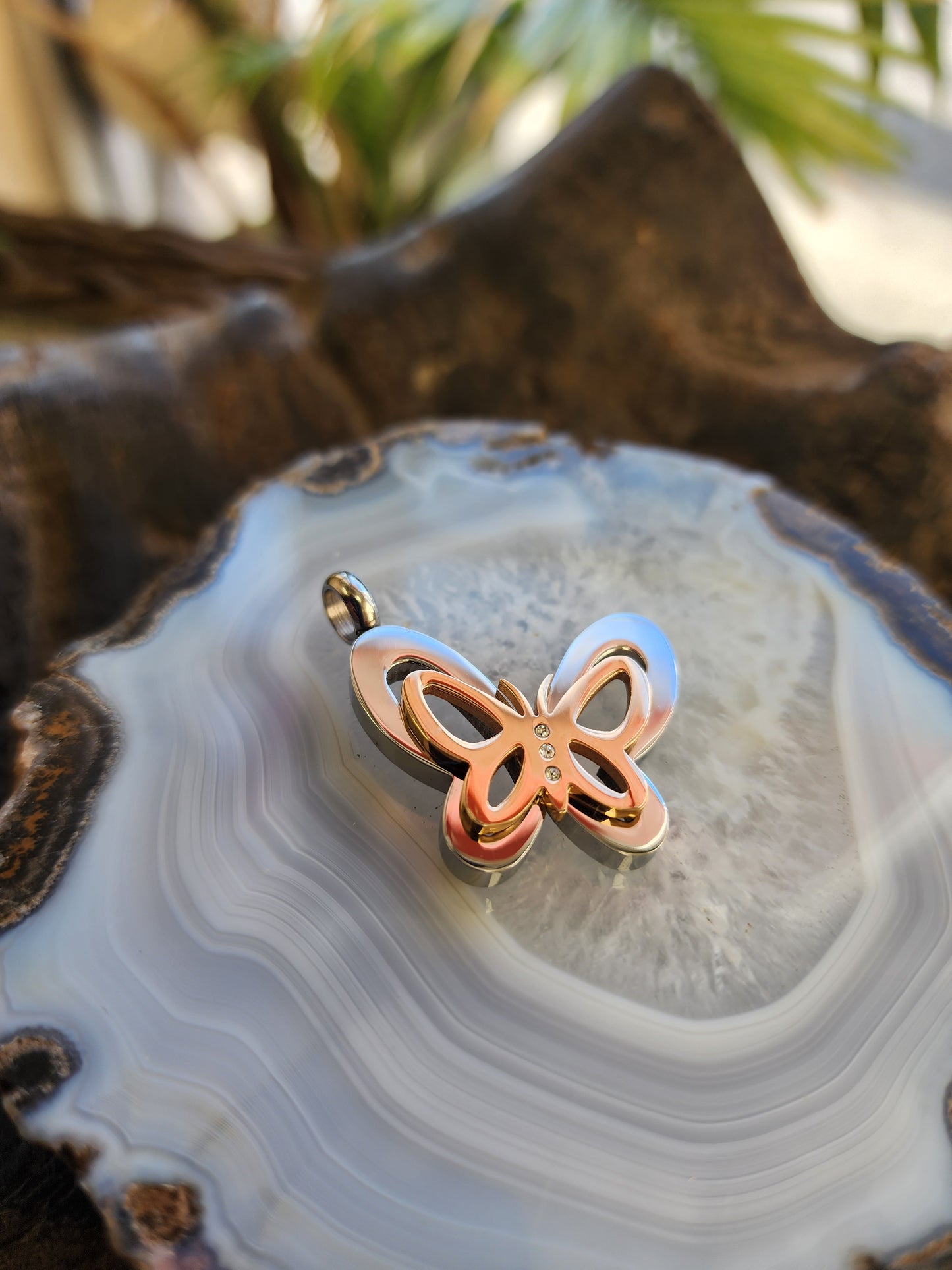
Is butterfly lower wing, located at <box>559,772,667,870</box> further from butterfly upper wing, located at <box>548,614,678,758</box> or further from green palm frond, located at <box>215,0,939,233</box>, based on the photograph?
green palm frond, located at <box>215,0,939,233</box>

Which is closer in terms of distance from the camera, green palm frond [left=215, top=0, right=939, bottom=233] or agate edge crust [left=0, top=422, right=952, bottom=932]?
agate edge crust [left=0, top=422, right=952, bottom=932]

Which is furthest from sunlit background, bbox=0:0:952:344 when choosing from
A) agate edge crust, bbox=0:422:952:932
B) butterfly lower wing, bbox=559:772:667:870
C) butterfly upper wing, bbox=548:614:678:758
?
butterfly lower wing, bbox=559:772:667:870

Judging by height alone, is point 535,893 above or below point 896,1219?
above

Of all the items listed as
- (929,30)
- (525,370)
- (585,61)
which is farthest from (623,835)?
(929,30)

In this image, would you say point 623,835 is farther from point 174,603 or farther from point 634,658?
point 174,603

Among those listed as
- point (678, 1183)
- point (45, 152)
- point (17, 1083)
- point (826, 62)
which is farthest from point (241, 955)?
point (45, 152)

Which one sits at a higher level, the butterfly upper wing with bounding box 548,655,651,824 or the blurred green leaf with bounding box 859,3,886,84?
the blurred green leaf with bounding box 859,3,886,84

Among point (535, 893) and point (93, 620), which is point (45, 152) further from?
point (535, 893)
